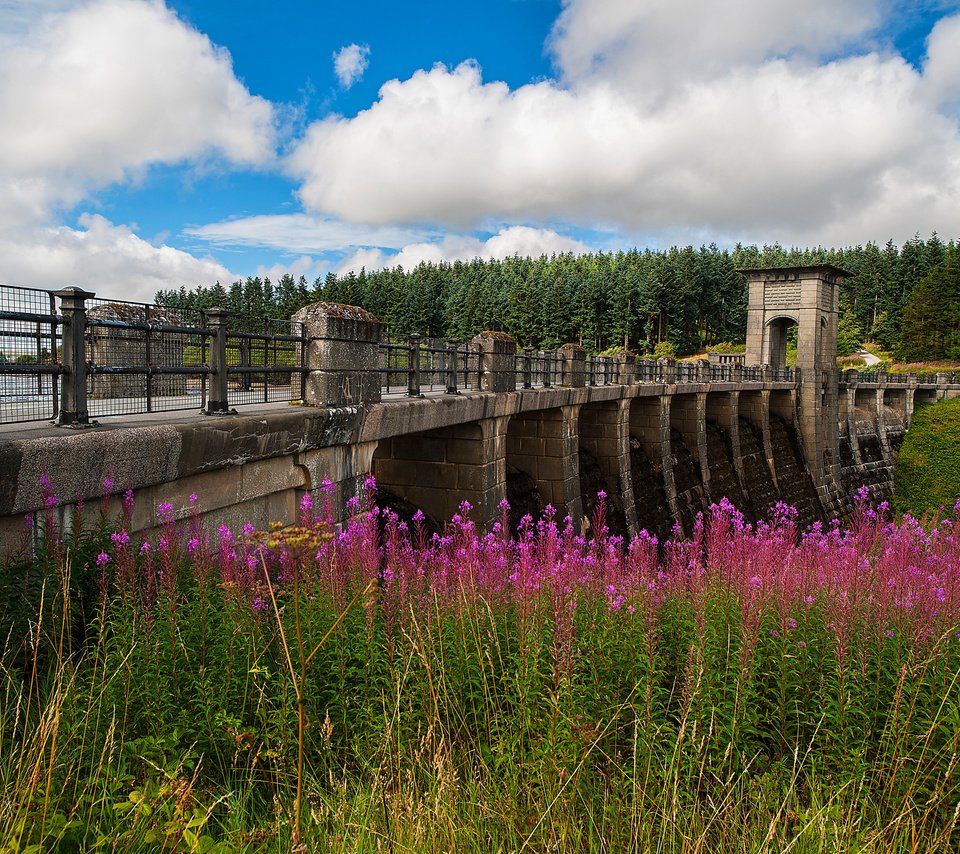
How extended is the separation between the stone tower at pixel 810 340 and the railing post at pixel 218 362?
34.6m

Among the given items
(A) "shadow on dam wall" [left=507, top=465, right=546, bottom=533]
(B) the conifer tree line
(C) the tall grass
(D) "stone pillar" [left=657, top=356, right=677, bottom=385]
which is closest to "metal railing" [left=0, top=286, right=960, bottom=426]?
(C) the tall grass

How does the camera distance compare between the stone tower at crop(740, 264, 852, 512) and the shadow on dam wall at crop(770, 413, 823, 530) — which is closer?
the shadow on dam wall at crop(770, 413, 823, 530)

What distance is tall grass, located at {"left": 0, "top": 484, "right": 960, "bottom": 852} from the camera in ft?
9.72

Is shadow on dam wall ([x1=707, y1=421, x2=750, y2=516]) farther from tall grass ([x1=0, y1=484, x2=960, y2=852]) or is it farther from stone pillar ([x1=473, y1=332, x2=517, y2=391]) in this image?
tall grass ([x1=0, y1=484, x2=960, y2=852])

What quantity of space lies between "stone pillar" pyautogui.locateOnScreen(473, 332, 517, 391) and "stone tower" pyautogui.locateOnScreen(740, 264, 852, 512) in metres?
28.1

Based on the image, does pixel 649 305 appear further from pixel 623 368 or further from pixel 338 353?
pixel 338 353

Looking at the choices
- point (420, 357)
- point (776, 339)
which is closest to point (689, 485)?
point (420, 357)

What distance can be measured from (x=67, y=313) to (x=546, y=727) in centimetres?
422

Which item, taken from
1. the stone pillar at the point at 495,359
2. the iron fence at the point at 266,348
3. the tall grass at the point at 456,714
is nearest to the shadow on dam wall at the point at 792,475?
the stone pillar at the point at 495,359

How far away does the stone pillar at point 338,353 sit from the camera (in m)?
7.46

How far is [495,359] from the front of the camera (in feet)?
40.3

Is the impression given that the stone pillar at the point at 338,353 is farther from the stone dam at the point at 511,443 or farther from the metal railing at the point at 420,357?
the metal railing at the point at 420,357

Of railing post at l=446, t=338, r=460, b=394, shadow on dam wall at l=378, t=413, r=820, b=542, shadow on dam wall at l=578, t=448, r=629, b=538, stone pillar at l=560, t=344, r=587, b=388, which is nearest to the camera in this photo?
railing post at l=446, t=338, r=460, b=394

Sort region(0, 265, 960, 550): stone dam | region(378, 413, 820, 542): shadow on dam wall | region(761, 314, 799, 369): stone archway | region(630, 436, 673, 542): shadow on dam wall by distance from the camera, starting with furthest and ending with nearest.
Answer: region(761, 314, 799, 369): stone archway
region(630, 436, 673, 542): shadow on dam wall
region(378, 413, 820, 542): shadow on dam wall
region(0, 265, 960, 550): stone dam
